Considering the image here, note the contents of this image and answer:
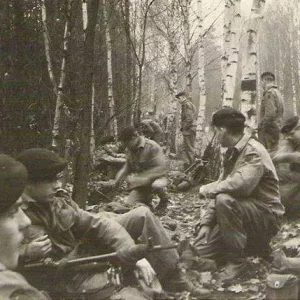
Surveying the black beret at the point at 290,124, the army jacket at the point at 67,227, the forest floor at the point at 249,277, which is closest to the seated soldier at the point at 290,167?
the black beret at the point at 290,124

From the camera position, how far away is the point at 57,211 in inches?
174

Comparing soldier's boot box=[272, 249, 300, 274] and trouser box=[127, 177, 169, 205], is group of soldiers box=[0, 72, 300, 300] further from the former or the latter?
trouser box=[127, 177, 169, 205]

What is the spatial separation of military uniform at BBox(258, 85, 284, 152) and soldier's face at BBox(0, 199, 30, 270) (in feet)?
30.6

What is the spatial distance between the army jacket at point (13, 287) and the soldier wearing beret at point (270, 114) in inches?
376

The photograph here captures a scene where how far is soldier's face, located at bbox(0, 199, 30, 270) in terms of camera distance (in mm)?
2977

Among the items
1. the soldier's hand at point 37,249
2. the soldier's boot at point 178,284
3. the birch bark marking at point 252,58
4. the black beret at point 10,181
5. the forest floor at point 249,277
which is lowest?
the forest floor at point 249,277

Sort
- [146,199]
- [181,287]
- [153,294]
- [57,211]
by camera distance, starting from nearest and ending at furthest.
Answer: [153,294] < [57,211] < [181,287] < [146,199]

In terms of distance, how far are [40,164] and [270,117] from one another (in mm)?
8760

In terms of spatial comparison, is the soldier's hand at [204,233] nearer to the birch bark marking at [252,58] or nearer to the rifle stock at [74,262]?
the rifle stock at [74,262]

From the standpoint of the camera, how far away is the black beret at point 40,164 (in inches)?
167

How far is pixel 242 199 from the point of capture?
5.97 meters

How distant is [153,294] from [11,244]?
4.48 ft

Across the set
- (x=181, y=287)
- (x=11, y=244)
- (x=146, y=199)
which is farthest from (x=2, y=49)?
(x=11, y=244)

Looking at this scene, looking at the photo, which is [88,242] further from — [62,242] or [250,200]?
[250,200]
